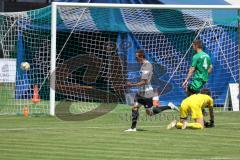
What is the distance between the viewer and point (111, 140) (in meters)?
16.0

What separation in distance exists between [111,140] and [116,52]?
42.5 feet

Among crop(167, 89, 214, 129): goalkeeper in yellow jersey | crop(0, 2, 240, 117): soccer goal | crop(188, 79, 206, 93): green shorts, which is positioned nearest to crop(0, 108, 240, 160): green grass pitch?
crop(167, 89, 214, 129): goalkeeper in yellow jersey

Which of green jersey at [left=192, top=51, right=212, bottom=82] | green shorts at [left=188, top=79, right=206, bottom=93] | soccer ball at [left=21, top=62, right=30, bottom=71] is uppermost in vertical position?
green jersey at [left=192, top=51, right=212, bottom=82]

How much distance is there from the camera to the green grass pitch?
1332 cm

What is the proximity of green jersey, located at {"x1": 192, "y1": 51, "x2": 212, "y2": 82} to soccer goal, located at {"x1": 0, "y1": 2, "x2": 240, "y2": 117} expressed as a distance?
7939mm

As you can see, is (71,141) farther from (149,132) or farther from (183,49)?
(183,49)

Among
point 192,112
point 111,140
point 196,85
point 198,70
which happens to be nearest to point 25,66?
point 198,70

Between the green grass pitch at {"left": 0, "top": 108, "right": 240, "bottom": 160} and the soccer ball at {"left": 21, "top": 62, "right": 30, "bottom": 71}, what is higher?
the soccer ball at {"left": 21, "top": 62, "right": 30, "bottom": 71}

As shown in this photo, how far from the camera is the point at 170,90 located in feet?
94.6

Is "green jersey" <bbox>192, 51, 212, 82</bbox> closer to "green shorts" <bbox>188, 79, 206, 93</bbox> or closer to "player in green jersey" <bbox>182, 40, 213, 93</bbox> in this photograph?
"player in green jersey" <bbox>182, 40, 213, 93</bbox>

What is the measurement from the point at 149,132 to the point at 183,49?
441 inches

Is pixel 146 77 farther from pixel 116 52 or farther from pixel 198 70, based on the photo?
pixel 116 52

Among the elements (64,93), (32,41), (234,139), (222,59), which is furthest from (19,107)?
(234,139)

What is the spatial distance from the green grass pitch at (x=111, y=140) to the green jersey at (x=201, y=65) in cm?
135
